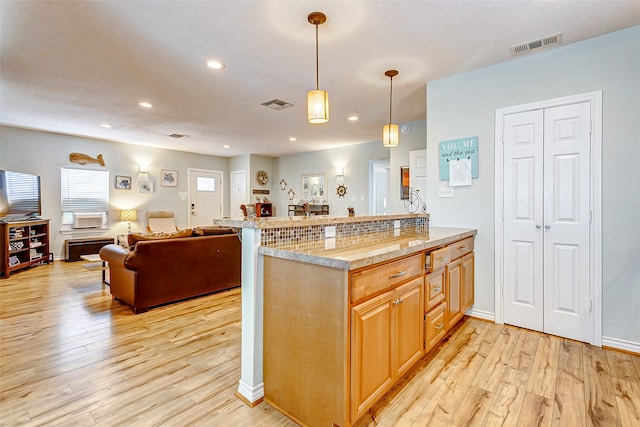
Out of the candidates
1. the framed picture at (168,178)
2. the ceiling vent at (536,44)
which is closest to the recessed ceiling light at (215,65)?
the ceiling vent at (536,44)

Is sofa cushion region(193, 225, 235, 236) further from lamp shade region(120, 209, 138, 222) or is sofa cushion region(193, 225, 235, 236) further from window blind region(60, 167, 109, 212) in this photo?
window blind region(60, 167, 109, 212)

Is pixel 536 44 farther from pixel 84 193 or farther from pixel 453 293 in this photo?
pixel 84 193

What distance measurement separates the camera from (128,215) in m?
6.76

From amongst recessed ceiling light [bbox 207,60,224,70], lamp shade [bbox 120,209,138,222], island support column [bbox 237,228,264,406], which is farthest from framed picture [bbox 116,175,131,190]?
island support column [bbox 237,228,264,406]

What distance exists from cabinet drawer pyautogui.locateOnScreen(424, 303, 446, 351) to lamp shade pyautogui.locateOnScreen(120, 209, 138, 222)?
6875 millimetres

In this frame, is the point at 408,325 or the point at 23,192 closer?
the point at 408,325

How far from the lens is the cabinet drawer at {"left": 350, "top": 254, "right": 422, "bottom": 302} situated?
4.71ft

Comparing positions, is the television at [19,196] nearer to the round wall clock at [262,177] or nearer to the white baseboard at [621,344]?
the round wall clock at [262,177]

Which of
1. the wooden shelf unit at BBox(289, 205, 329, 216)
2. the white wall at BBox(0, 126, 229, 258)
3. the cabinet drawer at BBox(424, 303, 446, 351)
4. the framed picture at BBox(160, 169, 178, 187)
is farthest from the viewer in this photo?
the framed picture at BBox(160, 169, 178, 187)

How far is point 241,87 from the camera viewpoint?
3.53 m

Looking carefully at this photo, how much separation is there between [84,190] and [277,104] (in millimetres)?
4953

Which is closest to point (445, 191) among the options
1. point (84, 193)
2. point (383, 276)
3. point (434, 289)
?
point (434, 289)

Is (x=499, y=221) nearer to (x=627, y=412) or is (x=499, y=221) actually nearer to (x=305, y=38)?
(x=627, y=412)

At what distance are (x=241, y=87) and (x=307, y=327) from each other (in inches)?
118
